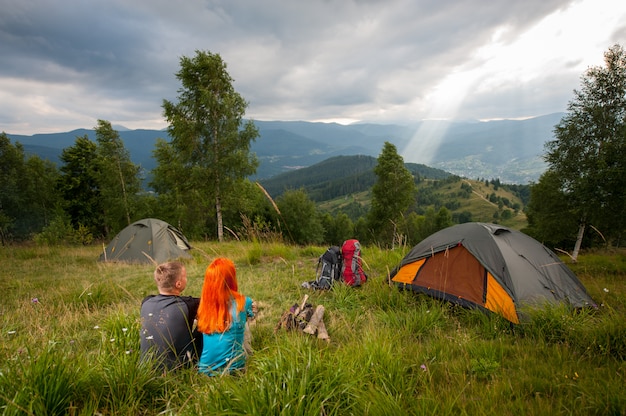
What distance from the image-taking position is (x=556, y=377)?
7.82 ft

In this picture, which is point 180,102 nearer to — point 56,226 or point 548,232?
point 56,226

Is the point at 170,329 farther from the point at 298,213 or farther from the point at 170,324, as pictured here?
the point at 298,213

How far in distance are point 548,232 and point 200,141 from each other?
2377cm

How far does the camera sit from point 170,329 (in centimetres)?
296

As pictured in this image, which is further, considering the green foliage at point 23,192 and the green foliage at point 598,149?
the green foliage at point 23,192

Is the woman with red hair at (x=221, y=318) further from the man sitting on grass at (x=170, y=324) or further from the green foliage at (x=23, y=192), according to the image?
the green foliage at (x=23, y=192)

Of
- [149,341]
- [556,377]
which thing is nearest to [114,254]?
[149,341]

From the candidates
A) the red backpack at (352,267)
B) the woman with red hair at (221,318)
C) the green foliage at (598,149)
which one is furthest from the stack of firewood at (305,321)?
the green foliage at (598,149)

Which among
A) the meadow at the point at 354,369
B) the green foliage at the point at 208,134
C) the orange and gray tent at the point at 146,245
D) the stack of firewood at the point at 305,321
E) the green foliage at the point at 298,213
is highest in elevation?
the green foliage at the point at 208,134

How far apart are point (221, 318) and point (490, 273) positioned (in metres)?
4.28

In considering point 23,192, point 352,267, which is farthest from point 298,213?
point 352,267

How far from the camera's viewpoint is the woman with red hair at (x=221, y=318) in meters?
2.85

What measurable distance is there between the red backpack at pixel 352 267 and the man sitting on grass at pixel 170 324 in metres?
3.34

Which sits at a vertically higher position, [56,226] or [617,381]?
[617,381]
